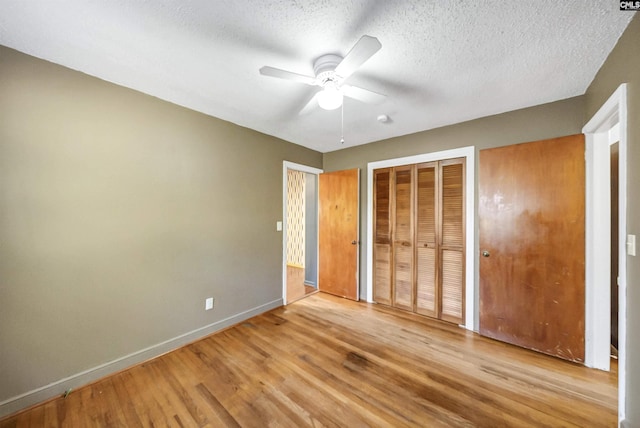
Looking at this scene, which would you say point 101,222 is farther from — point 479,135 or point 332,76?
point 479,135

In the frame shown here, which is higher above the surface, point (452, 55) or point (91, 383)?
point (452, 55)

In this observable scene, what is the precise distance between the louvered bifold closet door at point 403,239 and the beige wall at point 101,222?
2.07 m

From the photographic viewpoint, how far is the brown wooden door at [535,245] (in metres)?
1.98

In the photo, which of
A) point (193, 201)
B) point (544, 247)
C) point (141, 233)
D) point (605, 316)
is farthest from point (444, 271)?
point (141, 233)

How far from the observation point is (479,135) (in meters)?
2.51

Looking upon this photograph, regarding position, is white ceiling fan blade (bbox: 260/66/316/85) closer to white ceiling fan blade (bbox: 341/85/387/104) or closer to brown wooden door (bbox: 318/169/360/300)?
white ceiling fan blade (bbox: 341/85/387/104)

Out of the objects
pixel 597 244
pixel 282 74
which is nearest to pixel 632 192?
pixel 597 244

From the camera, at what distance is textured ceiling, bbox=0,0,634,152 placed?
1190 mm

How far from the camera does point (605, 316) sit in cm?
188

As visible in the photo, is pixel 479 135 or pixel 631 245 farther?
pixel 479 135

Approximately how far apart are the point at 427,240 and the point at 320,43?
2448 millimetres

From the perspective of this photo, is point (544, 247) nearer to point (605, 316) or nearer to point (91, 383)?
point (605, 316)

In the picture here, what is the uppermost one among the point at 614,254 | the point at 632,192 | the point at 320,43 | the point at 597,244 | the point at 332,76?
the point at 320,43

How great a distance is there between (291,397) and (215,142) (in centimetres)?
250
